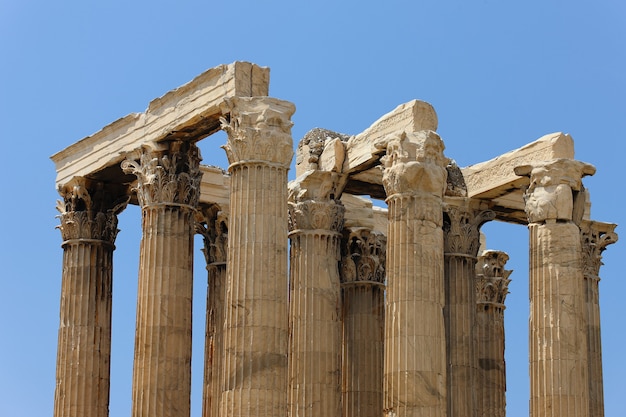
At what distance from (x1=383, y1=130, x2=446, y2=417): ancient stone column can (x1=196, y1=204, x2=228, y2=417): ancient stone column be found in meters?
11.1

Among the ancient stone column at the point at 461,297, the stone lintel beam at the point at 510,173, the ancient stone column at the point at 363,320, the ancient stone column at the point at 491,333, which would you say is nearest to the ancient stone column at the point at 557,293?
the stone lintel beam at the point at 510,173

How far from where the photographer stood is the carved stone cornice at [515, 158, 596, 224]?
159ft

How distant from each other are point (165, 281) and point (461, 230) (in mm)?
12150

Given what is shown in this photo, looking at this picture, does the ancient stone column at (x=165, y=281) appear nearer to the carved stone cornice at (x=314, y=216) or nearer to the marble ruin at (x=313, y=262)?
the marble ruin at (x=313, y=262)

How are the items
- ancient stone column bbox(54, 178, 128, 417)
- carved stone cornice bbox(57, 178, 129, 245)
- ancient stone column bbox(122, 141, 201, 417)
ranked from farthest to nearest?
carved stone cornice bbox(57, 178, 129, 245), ancient stone column bbox(54, 178, 128, 417), ancient stone column bbox(122, 141, 201, 417)

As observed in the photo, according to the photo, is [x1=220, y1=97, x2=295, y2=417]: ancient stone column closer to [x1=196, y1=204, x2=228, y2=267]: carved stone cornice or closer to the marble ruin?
the marble ruin

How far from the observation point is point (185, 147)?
48750 millimetres

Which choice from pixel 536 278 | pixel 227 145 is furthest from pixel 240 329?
pixel 536 278

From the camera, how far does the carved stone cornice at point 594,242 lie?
57.0 m

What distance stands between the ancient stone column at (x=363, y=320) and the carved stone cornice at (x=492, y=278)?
628 cm

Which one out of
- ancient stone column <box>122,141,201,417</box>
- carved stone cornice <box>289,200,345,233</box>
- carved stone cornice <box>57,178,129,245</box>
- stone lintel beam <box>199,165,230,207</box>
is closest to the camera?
ancient stone column <box>122,141,201,417</box>

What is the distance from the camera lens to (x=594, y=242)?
5775cm

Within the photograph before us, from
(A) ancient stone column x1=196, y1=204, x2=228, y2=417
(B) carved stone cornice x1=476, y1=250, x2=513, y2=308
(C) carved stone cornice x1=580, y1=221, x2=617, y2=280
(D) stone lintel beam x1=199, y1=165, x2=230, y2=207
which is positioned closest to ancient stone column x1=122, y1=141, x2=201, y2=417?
(D) stone lintel beam x1=199, y1=165, x2=230, y2=207

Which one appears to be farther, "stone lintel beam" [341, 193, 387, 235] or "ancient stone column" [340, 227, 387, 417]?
"stone lintel beam" [341, 193, 387, 235]
